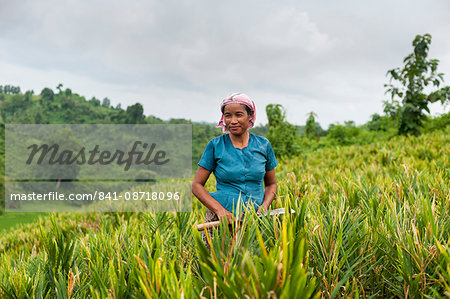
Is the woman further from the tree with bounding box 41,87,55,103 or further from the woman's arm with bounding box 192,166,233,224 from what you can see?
the tree with bounding box 41,87,55,103

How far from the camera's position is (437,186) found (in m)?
2.26

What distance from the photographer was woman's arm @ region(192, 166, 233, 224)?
1642 millimetres

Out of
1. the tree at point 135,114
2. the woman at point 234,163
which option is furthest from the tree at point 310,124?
the tree at point 135,114

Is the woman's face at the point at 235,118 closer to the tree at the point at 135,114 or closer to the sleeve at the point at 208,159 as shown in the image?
the sleeve at the point at 208,159

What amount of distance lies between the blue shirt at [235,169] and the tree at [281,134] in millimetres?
7493

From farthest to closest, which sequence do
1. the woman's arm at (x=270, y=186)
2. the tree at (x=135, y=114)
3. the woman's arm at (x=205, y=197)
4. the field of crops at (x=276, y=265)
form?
the tree at (x=135, y=114) → the woman's arm at (x=270, y=186) → the woman's arm at (x=205, y=197) → the field of crops at (x=276, y=265)

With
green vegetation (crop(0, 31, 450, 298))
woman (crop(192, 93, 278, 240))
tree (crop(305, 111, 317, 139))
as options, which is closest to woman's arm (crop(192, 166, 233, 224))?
woman (crop(192, 93, 278, 240))

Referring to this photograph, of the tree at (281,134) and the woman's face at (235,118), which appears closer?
the woman's face at (235,118)

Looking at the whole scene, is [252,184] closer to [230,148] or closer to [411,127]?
[230,148]

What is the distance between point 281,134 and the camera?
9.48 metres

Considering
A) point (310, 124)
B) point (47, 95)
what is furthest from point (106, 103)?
point (310, 124)

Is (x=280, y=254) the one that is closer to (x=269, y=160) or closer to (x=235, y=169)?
(x=235, y=169)

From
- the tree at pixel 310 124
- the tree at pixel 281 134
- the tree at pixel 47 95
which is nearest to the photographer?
the tree at pixel 281 134

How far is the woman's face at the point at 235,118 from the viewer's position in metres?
1.80
